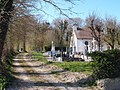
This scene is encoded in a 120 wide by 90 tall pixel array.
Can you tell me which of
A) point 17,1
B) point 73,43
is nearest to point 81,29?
point 73,43

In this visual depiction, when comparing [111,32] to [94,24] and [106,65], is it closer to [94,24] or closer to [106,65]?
[94,24]

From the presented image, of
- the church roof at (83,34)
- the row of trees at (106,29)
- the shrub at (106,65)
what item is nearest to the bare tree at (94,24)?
the row of trees at (106,29)

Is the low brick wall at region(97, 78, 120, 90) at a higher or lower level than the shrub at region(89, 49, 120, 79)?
lower

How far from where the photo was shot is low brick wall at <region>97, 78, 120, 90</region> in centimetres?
1568

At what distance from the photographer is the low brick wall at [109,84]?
617 inches

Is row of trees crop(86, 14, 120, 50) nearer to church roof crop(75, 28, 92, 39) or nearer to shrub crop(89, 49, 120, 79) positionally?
church roof crop(75, 28, 92, 39)

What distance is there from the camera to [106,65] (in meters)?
16.7

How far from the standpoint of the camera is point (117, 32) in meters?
65.6

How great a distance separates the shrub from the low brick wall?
1.48 feet

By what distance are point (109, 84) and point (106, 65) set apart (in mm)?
1204

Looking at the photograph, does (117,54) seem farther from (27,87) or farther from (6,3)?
(6,3)

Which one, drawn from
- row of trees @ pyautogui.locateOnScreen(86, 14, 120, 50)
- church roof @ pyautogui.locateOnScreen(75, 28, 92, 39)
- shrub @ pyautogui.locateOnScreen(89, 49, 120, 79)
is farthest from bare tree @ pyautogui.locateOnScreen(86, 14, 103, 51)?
shrub @ pyautogui.locateOnScreen(89, 49, 120, 79)

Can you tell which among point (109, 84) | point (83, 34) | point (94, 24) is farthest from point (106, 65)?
point (83, 34)

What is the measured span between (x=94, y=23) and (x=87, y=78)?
152 feet
